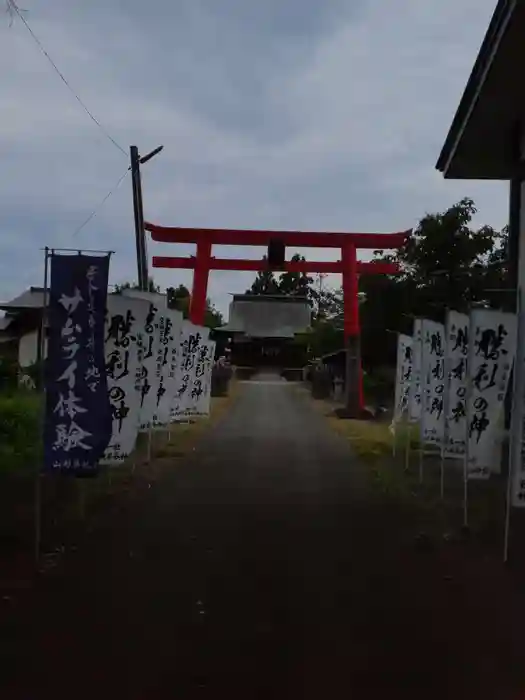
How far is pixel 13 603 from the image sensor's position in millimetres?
6297

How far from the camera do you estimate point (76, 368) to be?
8289 millimetres

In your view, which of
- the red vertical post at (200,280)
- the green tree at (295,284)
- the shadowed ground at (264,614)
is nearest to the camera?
the shadowed ground at (264,614)

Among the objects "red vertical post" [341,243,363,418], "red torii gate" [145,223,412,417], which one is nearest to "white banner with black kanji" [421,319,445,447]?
"red torii gate" [145,223,412,417]

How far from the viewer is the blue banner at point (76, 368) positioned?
8.14 metres

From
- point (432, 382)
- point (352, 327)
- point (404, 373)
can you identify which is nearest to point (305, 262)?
point (352, 327)

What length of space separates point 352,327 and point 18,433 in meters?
12.9

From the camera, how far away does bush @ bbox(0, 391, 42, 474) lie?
1348 cm

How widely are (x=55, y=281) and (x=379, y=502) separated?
5097mm

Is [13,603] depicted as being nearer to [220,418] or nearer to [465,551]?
[465,551]

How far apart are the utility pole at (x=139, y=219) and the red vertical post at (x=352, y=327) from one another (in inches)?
313

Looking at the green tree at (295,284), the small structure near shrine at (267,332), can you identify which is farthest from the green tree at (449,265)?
the green tree at (295,284)

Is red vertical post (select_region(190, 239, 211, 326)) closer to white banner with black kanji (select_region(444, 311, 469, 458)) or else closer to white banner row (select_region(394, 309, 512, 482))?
white banner row (select_region(394, 309, 512, 482))

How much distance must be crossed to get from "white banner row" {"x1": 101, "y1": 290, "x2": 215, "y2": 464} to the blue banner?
205 centimetres

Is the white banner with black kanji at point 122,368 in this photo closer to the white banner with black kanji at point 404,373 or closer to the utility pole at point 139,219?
the white banner with black kanji at point 404,373
